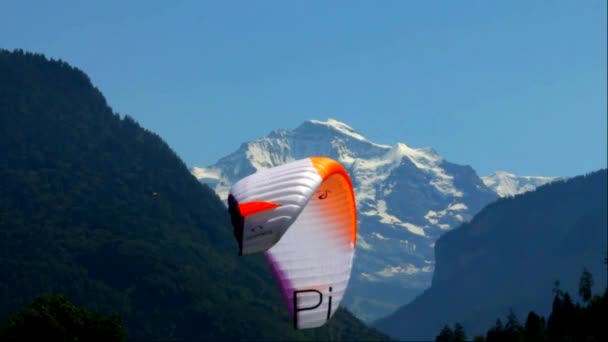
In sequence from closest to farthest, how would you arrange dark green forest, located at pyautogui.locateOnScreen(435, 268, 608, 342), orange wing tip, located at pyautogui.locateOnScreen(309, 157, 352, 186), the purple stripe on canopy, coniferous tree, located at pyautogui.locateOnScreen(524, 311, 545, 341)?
orange wing tip, located at pyautogui.locateOnScreen(309, 157, 352, 186)
the purple stripe on canopy
dark green forest, located at pyautogui.locateOnScreen(435, 268, 608, 342)
coniferous tree, located at pyautogui.locateOnScreen(524, 311, 545, 341)

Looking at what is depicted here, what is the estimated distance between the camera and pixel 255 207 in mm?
44406

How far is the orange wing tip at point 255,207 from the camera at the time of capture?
44.0 meters

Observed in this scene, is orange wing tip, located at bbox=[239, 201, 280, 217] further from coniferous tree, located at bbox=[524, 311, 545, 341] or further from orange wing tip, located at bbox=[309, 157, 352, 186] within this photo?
coniferous tree, located at bbox=[524, 311, 545, 341]

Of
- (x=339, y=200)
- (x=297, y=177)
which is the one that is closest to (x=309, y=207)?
(x=339, y=200)

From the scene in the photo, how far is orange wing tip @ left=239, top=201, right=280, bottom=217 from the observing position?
1732 inches

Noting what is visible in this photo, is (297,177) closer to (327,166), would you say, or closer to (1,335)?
(327,166)

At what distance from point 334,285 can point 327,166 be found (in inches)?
207

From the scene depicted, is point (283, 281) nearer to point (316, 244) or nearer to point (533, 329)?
point (316, 244)

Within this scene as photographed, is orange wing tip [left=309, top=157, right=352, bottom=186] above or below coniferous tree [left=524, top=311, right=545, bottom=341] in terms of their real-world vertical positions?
below

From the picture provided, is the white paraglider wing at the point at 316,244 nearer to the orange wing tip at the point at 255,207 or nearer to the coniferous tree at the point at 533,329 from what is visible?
the orange wing tip at the point at 255,207

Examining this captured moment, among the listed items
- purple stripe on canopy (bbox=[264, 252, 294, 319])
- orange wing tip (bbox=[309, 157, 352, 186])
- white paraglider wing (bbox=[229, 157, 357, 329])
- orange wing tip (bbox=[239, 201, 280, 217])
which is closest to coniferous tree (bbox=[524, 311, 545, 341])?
white paraglider wing (bbox=[229, 157, 357, 329])

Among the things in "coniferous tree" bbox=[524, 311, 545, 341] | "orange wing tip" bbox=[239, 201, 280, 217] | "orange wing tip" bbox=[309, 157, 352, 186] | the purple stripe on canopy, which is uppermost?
"coniferous tree" bbox=[524, 311, 545, 341]

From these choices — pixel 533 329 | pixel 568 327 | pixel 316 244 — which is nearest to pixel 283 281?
pixel 316 244

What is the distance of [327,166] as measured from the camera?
1906 inches
